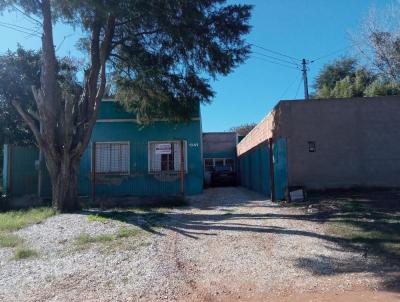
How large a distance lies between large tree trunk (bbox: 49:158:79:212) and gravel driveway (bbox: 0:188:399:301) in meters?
3.04

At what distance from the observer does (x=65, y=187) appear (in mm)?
13195

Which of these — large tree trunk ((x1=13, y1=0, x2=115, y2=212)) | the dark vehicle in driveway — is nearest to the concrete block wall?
large tree trunk ((x1=13, y1=0, x2=115, y2=212))

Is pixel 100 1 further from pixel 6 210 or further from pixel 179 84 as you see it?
pixel 6 210

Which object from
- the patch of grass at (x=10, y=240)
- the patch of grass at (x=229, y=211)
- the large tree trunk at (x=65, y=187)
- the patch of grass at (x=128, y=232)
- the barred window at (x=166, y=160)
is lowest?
→ the patch of grass at (x=10, y=240)

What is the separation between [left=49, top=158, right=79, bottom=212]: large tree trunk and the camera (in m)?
13.2

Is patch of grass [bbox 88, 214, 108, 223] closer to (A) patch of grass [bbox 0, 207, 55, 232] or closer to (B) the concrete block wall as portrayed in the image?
(A) patch of grass [bbox 0, 207, 55, 232]

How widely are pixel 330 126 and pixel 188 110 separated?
5468 millimetres

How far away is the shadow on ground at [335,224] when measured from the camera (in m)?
6.48

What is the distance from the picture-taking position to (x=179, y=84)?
16.0 m

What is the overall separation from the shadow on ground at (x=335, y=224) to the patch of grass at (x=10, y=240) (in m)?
2.70

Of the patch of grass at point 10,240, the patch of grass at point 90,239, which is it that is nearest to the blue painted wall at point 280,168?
the patch of grass at point 90,239

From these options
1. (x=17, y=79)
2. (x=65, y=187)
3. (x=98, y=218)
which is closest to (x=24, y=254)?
(x=98, y=218)

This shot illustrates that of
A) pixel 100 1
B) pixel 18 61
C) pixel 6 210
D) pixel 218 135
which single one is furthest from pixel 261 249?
pixel 218 135

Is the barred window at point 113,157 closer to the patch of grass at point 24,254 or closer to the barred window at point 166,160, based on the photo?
the barred window at point 166,160
